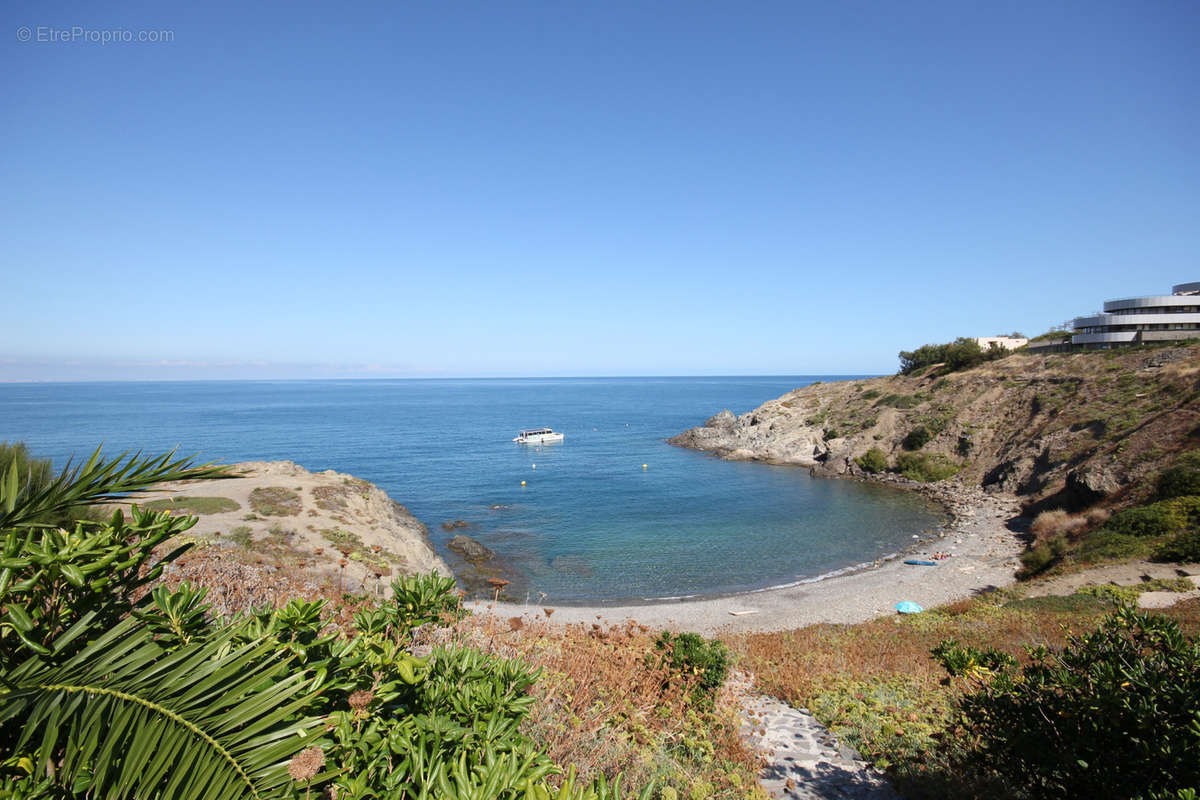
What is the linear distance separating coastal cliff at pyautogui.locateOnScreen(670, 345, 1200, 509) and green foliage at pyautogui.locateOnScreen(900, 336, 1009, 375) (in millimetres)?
2032

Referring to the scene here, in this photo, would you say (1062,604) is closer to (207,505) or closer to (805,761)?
(805,761)

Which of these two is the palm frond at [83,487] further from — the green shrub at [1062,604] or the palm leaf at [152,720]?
the green shrub at [1062,604]

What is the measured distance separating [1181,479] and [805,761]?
2824cm

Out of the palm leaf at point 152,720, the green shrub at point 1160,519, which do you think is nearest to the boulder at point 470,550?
the palm leaf at point 152,720

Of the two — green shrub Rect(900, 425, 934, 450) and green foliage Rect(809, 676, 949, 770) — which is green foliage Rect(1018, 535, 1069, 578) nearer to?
green foliage Rect(809, 676, 949, 770)

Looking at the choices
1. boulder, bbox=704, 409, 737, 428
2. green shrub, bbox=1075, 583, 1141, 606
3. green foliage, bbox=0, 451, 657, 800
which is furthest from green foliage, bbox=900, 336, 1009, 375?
green foliage, bbox=0, 451, 657, 800

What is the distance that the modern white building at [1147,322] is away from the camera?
172 feet

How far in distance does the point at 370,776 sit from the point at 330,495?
2654 cm

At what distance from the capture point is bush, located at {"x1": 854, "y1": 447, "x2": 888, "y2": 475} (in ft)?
172

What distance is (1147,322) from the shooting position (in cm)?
5331

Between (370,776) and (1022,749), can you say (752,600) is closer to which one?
(1022,749)

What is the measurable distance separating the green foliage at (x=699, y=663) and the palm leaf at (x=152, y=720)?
799 cm

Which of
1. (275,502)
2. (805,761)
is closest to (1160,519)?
(805,761)

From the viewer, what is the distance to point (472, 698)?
365 cm
